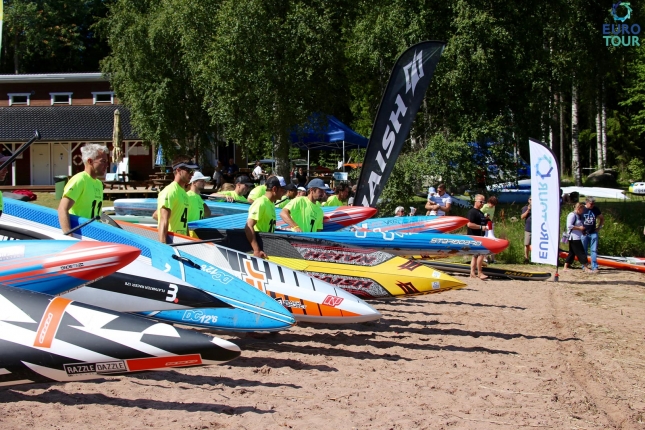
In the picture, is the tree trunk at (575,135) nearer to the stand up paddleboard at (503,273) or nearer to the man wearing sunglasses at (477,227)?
the man wearing sunglasses at (477,227)

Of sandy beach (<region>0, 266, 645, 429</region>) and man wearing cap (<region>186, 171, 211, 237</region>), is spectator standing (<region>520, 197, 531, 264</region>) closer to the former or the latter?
sandy beach (<region>0, 266, 645, 429</region>)

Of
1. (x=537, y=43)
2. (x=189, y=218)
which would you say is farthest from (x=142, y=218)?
(x=537, y=43)

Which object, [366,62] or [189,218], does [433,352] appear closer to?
[189,218]

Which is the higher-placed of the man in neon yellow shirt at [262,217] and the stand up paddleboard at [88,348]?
the man in neon yellow shirt at [262,217]

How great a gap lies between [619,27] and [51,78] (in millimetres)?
26698

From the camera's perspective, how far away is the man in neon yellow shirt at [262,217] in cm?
848

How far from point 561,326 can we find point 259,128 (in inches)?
613

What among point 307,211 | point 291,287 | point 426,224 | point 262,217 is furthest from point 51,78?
point 291,287

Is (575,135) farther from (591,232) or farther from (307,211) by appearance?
(307,211)

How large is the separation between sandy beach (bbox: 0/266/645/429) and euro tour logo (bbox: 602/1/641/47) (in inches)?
652

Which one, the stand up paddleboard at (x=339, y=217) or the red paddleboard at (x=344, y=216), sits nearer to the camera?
the stand up paddleboard at (x=339, y=217)

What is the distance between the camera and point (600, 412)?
19.1 ft

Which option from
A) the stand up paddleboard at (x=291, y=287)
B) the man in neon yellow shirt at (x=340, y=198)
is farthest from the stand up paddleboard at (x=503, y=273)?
the stand up paddleboard at (x=291, y=287)

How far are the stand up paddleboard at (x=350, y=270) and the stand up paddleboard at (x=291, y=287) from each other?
81cm
